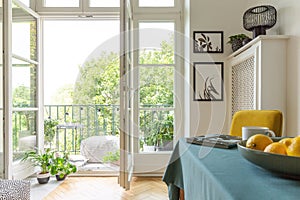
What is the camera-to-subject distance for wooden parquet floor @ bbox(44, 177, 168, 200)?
8.41 feet

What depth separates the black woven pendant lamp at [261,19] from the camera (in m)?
2.18

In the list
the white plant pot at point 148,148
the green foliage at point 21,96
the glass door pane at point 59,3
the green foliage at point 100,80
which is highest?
the glass door pane at point 59,3

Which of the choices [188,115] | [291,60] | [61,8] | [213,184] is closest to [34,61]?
[61,8]

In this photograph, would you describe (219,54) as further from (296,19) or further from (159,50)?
(296,19)

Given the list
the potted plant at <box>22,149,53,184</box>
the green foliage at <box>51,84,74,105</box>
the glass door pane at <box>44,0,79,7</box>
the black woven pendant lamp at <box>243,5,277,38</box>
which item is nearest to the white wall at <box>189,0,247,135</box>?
the black woven pendant lamp at <box>243,5,277,38</box>

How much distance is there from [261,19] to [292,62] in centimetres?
49

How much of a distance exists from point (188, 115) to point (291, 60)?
54.4 inches

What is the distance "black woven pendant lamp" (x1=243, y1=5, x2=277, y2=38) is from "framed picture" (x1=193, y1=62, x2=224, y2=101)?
71cm

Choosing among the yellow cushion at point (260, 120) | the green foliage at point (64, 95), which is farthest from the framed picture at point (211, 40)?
the green foliage at point (64, 95)

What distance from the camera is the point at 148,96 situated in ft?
11.4

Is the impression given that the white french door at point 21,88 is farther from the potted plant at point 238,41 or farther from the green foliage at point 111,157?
the potted plant at point 238,41

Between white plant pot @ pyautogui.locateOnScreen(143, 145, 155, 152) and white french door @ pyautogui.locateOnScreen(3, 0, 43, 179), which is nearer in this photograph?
white french door @ pyautogui.locateOnScreen(3, 0, 43, 179)

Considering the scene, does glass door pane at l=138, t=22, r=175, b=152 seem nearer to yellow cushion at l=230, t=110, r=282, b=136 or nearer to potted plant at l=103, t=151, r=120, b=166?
potted plant at l=103, t=151, r=120, b=166

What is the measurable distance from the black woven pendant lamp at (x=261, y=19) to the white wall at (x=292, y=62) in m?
0.09
